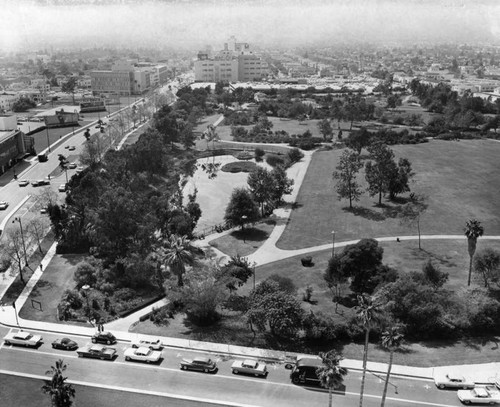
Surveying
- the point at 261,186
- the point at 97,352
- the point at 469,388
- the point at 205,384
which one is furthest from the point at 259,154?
the point at 469,388

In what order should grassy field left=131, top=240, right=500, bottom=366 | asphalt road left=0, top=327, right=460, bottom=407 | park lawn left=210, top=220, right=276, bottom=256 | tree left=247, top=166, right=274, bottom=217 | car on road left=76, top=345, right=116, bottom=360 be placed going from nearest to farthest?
asphalt road left=0, top=327, right=460, bottom=407 → car on road left=76, top=345, right=116, bottom=360 → grassy field left=131, top=240, right=500, bottom=366 → park lawn left=210, top=220, right=276, bottom=256 → tree left=247, top=166, right=274, bottom=217

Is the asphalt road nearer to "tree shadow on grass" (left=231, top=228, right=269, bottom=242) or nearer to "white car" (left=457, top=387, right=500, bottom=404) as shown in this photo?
"white car" (left=457, top=387, right=500, bottom=404)

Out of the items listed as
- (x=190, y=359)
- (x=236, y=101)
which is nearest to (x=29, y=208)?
(x=190, y=359)

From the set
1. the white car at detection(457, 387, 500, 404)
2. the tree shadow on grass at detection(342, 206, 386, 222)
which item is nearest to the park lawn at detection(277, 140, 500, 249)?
the tree shadow on grass at detection(342, 206, 386, 222)

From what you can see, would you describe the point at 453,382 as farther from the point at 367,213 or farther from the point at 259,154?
the point at 259,154

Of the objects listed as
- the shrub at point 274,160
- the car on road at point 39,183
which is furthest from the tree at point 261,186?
the car on road at point 39,183

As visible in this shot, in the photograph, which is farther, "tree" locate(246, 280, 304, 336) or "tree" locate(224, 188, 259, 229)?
"tree" locate(224, 188, 259, 229)
